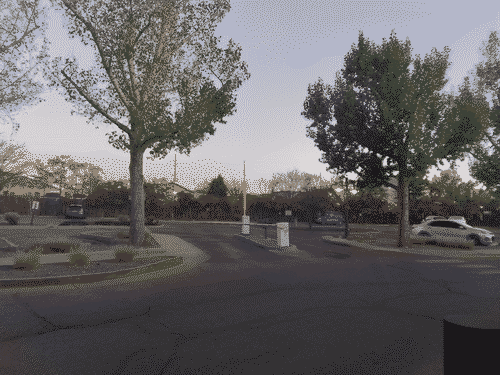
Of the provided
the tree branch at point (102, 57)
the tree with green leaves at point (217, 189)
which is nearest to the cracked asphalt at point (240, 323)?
the tree branch at point (102, 57)

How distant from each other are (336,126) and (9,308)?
1833 centimetres

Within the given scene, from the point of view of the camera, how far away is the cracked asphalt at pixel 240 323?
13.5 feet

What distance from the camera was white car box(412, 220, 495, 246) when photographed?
20.9 metres

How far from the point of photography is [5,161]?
186 feet

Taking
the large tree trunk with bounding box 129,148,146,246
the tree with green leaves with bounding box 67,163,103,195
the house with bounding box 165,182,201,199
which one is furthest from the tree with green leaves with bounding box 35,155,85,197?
the large tree trunk with bounding box 129,148,146,246

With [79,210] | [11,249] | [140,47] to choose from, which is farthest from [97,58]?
[79,210]

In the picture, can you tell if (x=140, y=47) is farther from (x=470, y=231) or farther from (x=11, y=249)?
(x=470, y=231)

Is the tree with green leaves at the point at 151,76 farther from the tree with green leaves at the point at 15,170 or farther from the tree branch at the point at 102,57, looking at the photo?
the tree with green leaves at the point at 15,170

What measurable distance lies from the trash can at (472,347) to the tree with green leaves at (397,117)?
17578 millimetres

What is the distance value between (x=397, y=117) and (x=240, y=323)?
16043 millimetres

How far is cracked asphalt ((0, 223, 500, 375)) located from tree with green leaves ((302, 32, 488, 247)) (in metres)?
9.89

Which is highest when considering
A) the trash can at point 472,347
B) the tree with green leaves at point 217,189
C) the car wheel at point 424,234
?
the tree with green leaves at point 217,189

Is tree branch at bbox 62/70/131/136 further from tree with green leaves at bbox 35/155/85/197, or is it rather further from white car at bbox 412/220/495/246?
tree with green leaves at bbox 35/155/85/197

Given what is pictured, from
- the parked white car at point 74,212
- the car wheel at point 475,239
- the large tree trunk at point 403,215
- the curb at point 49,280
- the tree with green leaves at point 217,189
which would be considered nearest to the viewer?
the curb at point 49,280
